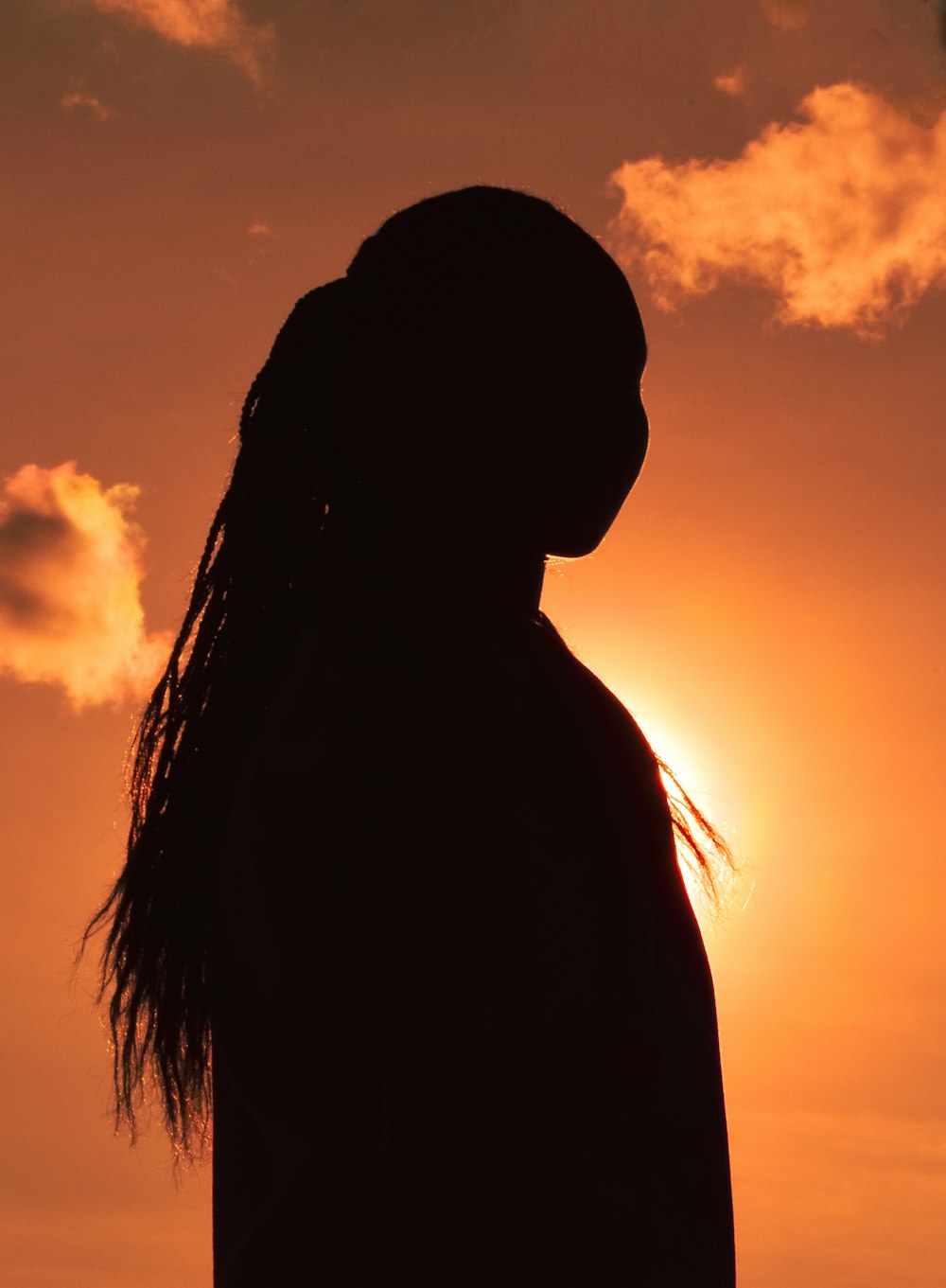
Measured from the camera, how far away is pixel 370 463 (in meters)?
2.74

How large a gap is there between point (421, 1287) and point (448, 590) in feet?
3.38

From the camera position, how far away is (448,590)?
8.30 feet

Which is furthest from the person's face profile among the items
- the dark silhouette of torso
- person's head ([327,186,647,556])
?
the dark silhouette of torso

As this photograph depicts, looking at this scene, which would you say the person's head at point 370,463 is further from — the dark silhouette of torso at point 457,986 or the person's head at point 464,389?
the dark silhouette of torso at point 457,986

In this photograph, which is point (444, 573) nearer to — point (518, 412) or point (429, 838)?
point (518, 412)

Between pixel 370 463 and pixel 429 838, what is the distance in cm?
84

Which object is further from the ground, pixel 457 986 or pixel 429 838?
pixel 429 838

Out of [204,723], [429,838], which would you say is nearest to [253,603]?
[204,723]

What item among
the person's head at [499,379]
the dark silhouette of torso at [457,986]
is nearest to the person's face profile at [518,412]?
the person's head at [499,379]

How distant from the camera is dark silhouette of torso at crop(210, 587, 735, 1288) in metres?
1.97

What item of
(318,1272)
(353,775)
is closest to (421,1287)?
(318,1272)

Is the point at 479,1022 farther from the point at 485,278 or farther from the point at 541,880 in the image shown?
the point at 485,278

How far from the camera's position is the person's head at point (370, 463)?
2.60 meters

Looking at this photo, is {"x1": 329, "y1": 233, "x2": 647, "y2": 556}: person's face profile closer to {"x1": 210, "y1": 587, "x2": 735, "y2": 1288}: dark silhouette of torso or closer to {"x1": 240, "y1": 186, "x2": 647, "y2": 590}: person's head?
{"x1": 240, "y1": 186, "x2": 647, "y2": 590}: person's head
